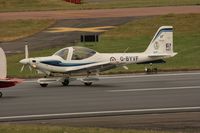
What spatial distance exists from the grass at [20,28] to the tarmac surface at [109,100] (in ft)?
68.7

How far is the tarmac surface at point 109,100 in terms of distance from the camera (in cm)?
2303

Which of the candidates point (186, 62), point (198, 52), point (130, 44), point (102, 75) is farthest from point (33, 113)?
point (130, 44)

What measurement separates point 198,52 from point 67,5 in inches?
1220

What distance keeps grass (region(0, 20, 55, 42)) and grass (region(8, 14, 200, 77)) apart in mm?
6310

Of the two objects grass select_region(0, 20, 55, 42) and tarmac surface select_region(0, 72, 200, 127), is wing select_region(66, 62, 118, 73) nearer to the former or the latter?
tarmac surface select_region(0, 72, 200, 127)

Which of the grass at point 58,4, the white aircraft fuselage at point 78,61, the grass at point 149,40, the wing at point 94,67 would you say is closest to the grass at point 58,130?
the wing at point 94,67

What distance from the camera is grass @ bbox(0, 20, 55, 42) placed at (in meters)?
55.1

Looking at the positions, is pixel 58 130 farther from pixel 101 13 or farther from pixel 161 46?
pixel 101 13

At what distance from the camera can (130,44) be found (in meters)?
48.8

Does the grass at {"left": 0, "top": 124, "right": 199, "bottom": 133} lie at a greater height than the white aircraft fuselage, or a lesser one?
lesser

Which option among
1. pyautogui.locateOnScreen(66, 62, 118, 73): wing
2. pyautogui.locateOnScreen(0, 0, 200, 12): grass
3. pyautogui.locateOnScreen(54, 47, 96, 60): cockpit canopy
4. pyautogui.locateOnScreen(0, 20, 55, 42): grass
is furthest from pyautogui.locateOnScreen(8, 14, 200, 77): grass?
pyautogui.locateOnScreen(0, 0, 200, 12): grass

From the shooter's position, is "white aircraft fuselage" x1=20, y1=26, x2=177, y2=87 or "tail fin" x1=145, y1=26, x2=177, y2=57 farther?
"tail fin" x1=145, y1=26, x2=177, y2=57

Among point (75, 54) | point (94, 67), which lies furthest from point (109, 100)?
point (75, 54)

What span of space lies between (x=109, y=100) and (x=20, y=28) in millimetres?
31844
